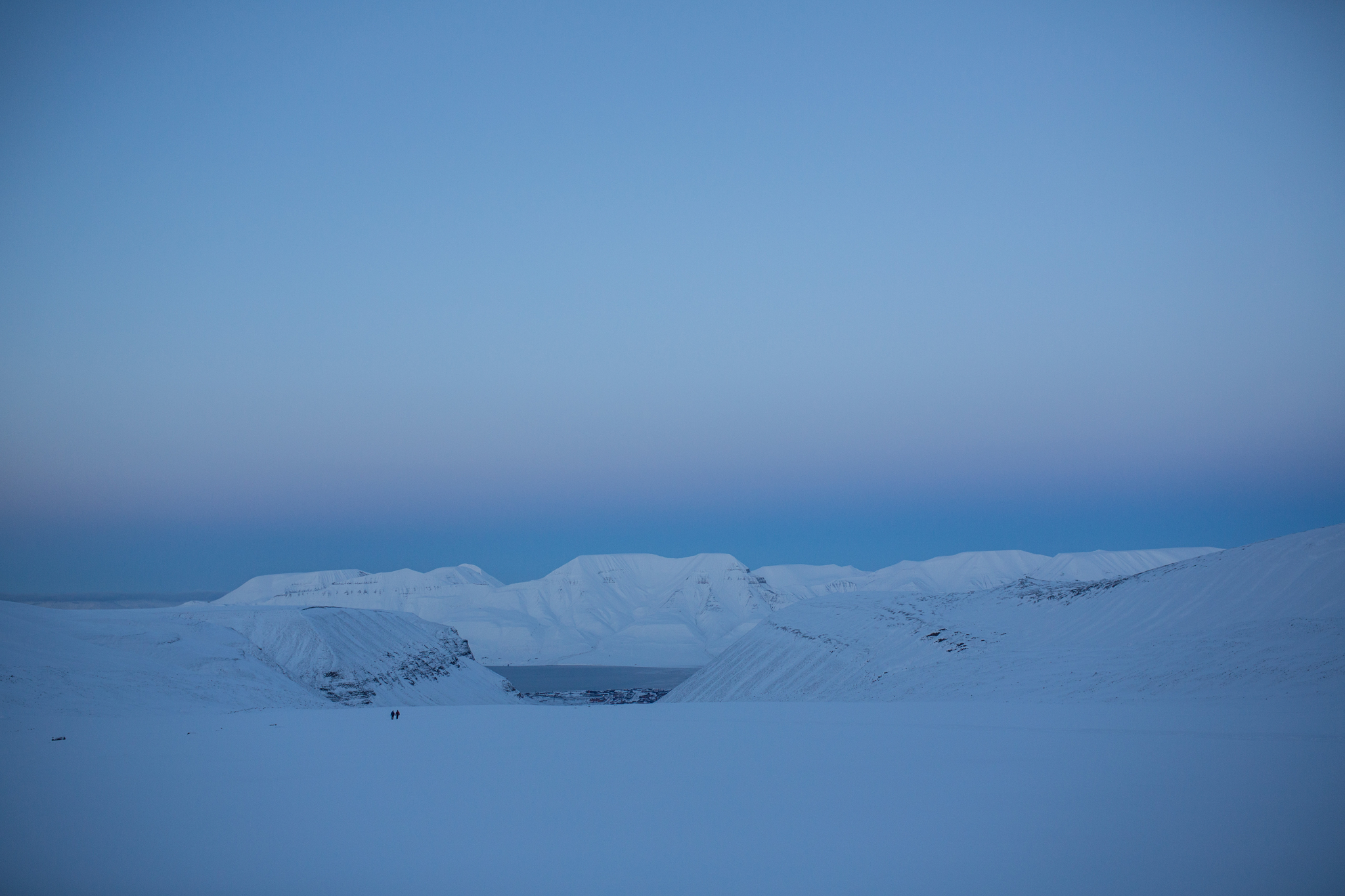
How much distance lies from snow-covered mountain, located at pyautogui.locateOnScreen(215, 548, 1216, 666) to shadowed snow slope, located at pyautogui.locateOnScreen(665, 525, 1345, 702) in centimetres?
4974

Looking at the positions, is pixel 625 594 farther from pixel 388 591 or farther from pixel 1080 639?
pixel 1080 639

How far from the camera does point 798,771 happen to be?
8.55 metres

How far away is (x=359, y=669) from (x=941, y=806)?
36205mm

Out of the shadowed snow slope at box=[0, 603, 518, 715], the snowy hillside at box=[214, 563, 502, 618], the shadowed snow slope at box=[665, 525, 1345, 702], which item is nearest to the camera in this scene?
the shadowed snow slope at box=[665, 525, 1345, 702]

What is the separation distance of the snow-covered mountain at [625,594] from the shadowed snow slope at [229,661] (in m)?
41.3

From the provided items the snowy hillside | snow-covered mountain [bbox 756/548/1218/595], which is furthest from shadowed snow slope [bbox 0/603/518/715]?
snow-covered mountain [bbox 756/548/1218/595]

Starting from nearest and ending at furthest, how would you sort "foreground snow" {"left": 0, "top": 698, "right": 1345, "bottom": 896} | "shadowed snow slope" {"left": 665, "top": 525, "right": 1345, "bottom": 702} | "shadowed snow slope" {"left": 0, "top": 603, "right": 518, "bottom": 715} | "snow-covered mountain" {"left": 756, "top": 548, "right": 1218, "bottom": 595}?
"foreground snow" {"left": 0, "top": 698, "right": 1345, "bottom": 896}
"shadowed snow slope" {"left": 665, "top": 525, "right": 1345, "bottom": 702}
"shadowed snow slope" {"left": 0, "top": 603, "right": 518, "bottom": 715}
"snow-covered mountain" {"left": 756, "top": 548, "right": 1218, "bottom": 595}

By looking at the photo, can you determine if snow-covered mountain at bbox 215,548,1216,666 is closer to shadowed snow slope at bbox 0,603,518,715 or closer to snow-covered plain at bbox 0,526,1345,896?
shadowed snow slope at bbox 0,603,518,715

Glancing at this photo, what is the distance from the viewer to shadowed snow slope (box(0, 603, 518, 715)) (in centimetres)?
2017

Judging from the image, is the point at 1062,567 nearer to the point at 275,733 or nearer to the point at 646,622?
the point at 646,622

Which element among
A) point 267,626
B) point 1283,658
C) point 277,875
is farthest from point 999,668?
point 267,626

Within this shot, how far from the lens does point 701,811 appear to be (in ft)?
22.9

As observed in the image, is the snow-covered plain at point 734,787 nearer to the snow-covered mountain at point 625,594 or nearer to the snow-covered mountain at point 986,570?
the snow-covered mountain at point 625,594

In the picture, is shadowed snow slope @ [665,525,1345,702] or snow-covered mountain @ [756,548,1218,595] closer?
shadowed snow slope @ [665,525,1345,702]
